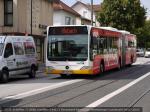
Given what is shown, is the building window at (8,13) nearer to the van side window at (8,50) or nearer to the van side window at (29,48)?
the van side window at (29,48)

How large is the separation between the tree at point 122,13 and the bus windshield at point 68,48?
1590 inches

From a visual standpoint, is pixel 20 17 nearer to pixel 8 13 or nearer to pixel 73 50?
pixel 8 13

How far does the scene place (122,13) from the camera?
2566 inches

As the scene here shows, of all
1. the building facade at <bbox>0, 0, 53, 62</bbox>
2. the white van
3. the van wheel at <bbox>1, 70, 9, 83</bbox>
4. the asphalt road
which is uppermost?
the building facade at <bbox>0, 0, 53, 62</bbox>

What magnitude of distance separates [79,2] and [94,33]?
72.0 metres

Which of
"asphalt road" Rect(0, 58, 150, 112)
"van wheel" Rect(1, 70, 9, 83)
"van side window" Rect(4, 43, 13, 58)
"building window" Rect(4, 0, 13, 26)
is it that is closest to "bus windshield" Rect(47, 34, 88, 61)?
"van side window" Rect(4, 43, 13, 58)

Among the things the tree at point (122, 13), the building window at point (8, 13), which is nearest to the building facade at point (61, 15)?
the tree at point (122, 13)

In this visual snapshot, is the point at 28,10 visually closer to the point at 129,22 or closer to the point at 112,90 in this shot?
the point at 112,90

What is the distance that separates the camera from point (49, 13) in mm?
45188

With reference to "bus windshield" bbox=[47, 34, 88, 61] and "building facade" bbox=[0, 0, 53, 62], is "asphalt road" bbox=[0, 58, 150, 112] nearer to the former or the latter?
"bus windshield" bbox=[47, 34, 88, 61]

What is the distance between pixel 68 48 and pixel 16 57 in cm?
261

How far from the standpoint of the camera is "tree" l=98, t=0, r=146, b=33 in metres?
64.7

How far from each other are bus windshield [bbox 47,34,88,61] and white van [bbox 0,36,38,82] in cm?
147

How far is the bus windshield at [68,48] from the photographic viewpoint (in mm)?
24344
